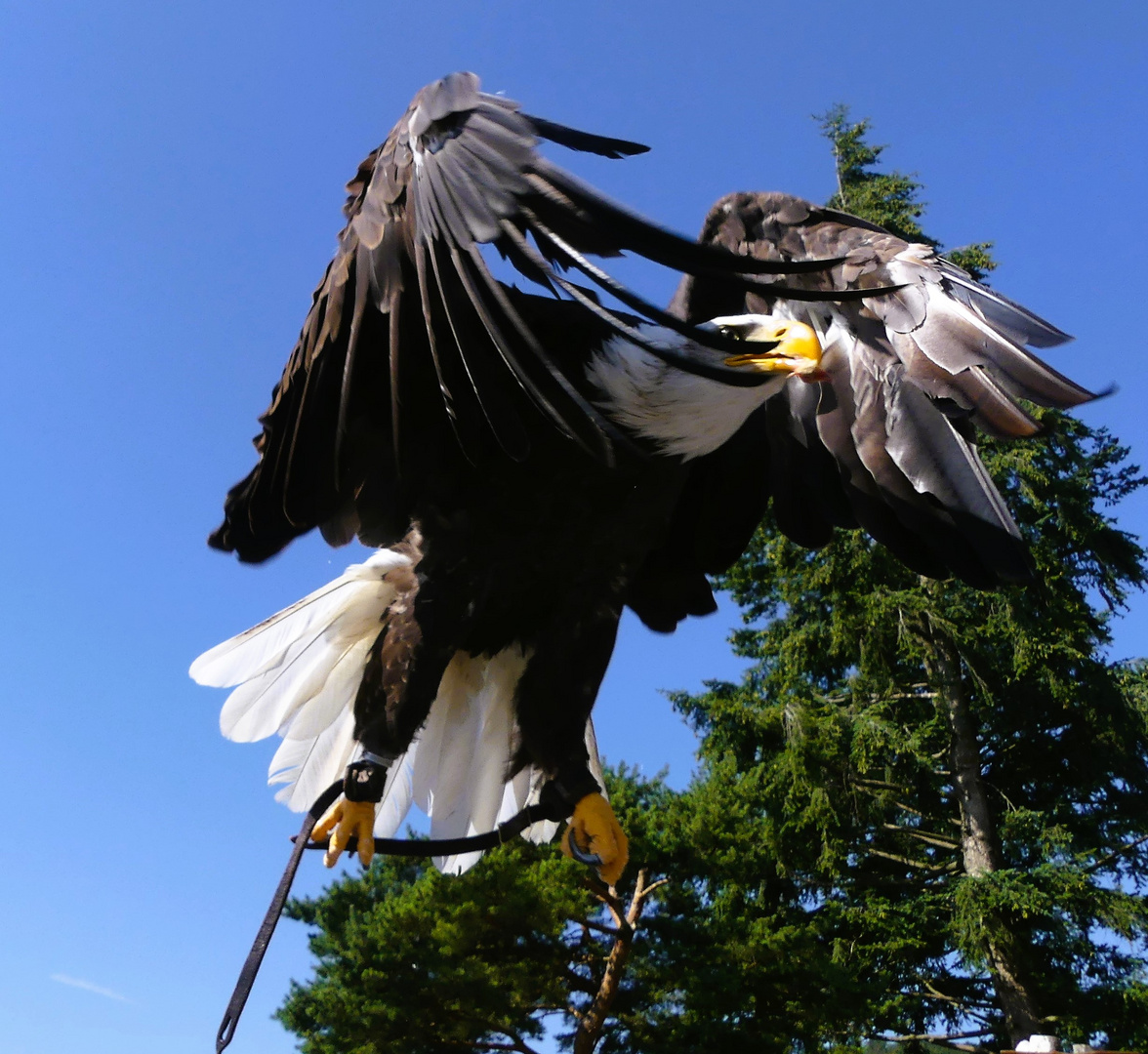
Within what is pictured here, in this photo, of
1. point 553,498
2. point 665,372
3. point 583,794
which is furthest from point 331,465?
point 583,794

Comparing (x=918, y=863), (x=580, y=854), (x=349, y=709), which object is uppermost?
(x=918, y=863)

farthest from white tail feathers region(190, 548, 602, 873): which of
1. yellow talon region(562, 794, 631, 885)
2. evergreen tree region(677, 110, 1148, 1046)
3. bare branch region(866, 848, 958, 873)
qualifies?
bare branch region(866, 848, 958, 873)

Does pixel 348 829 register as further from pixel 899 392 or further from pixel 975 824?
pixel 975 824

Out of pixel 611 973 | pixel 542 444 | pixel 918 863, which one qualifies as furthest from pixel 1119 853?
pixel 542 444

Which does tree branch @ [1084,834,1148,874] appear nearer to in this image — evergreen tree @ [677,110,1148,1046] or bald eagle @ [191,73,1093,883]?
evergreen tree @ [677,110,1148,1046]

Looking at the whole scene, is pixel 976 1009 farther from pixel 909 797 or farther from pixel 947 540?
pixel 947 540

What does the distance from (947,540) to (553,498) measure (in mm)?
875

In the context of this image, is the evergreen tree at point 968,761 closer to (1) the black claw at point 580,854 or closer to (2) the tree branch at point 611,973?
(2) the tree branch at point 611,973

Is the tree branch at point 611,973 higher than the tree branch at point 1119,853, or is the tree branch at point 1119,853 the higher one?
the tree branch at point 1119,853

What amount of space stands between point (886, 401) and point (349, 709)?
174 cm

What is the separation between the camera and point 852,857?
463 inches

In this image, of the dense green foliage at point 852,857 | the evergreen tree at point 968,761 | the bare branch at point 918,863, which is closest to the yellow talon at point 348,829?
the dense green foliage at point 852,857

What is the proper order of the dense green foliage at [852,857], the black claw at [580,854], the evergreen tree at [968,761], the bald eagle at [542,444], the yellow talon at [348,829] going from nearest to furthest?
1. the bald eagle at [542,444]
2. the yellow talon at [348,829]
3. the black claw at [580,854]
4. the dense green foliage at [852,857]
5. the evergreen tree at [968,761]

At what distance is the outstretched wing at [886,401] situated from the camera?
6.73 feet
